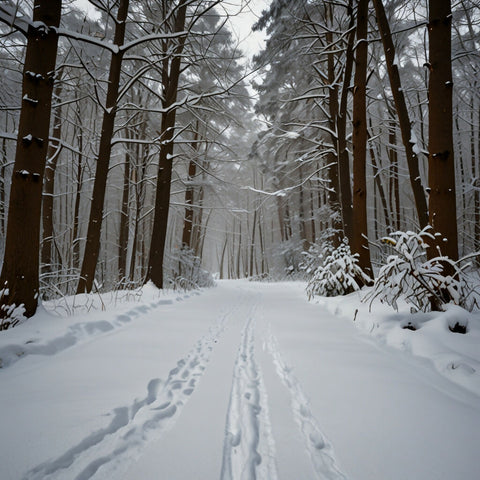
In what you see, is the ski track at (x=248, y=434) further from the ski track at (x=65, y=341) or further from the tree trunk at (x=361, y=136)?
the tree trunk at (x=361, y=136)

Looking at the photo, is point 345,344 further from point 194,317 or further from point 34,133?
point 34,133

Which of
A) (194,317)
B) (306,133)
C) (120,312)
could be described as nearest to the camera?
(120,312)

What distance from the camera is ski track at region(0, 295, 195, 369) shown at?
7.46ft

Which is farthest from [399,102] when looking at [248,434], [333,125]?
[248,434]

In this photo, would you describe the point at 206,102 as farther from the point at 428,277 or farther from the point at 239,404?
the point at 239,404

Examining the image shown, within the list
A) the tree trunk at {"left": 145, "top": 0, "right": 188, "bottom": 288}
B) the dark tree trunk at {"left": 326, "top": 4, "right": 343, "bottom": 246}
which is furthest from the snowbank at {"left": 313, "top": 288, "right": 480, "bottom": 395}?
the tree trunk at {"left": 145, "top": 0, "right": 188, "bottom": 288}

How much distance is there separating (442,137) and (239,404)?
12.8ft

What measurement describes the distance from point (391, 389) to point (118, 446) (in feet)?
5.91

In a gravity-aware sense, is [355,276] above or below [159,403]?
above

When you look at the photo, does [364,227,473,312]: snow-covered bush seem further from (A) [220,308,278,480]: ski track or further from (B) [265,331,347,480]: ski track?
(A) [220,308,278,480]: ski track

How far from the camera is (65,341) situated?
9.13ft

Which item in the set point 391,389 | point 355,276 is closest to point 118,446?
point 391,389

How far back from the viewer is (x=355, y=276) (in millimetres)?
6086

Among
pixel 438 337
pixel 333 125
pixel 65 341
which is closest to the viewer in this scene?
pixel 438 337
